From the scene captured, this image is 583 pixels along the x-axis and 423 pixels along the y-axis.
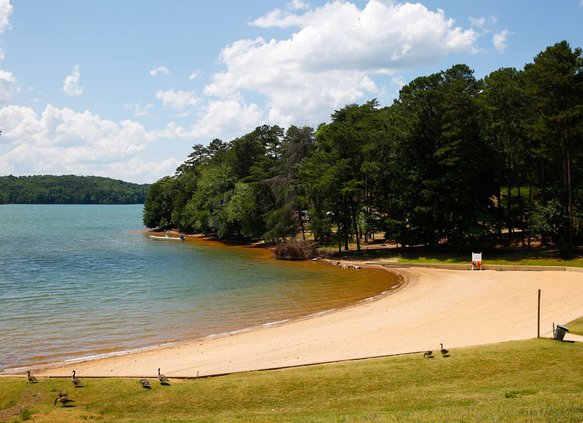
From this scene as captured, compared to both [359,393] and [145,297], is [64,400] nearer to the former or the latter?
[359,393]

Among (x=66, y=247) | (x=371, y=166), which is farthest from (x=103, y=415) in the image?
(x=66, y=247)

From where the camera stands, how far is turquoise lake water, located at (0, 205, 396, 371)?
84.4 ft

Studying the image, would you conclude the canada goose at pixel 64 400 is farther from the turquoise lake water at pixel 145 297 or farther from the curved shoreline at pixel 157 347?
the turquoise lake water at pixel 145 297

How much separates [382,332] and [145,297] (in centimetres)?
1932

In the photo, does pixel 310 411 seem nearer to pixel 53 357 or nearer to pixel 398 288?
pixel 53 357

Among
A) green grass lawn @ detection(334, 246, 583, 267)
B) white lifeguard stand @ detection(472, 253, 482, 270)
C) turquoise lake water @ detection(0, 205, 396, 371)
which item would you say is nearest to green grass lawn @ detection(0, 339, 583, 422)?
turquoise lake water @ detection(0, 205, 396, 371)

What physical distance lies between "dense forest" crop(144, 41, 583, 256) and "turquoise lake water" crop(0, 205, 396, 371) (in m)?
8.31

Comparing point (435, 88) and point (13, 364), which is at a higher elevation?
point (435, 88)

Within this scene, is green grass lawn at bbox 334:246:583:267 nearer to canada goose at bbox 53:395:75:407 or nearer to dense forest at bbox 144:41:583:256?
dense forest at bbox 144:41:583:256

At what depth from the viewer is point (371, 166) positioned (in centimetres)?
5312

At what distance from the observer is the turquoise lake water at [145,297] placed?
84.4 ft

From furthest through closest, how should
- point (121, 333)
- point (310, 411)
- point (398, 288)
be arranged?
point (398, 288)
point (121, 333)
point (310, 411)

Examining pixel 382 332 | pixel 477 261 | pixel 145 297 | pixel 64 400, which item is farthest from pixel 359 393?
pixel 477 261

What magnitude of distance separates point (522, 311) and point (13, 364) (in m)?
25.4
